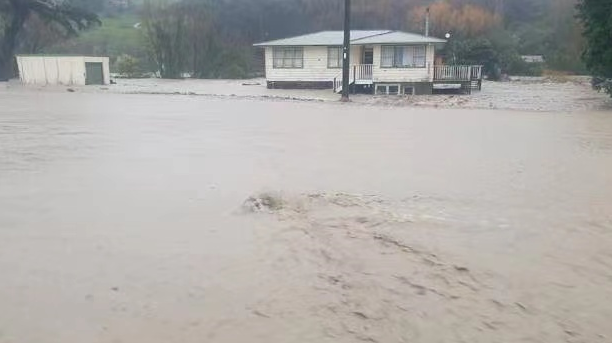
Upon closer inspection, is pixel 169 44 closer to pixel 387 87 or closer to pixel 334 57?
pixel 334 57

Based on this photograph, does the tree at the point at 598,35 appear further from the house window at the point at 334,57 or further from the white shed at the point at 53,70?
the white shed at the point at 53,70

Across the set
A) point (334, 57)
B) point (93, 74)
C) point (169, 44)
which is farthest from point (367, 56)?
point (169, 44)

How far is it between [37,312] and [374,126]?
14.3 meters

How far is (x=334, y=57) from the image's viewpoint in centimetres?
3866

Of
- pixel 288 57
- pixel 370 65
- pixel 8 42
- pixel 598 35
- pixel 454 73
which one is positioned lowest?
pixel 454 73

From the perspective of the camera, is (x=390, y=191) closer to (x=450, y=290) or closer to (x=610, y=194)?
(x=610, y=194)

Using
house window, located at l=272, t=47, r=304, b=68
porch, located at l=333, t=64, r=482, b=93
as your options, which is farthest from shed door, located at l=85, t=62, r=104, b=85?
porch, located at l=333, t=64, r=482, b=93

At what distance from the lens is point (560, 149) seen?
13.4m

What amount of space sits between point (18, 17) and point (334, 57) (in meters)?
23.4

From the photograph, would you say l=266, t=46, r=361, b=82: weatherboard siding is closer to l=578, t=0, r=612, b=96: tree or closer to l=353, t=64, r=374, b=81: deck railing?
l=353, t=64, r=374, b=81: deck railing

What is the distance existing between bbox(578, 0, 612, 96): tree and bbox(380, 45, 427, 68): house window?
13.2m

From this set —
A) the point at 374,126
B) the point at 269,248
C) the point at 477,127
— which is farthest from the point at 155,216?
the point at 477,127

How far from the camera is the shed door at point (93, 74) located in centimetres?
4203

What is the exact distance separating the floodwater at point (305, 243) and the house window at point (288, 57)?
2615cm
